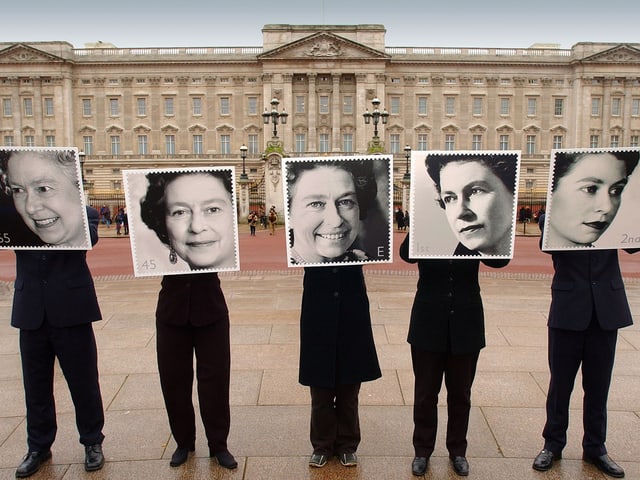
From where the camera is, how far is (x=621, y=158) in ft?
16.0

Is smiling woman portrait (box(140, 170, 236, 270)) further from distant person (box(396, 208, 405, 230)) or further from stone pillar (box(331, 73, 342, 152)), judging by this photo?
stone pillar (box(331, 73, 342, 152))

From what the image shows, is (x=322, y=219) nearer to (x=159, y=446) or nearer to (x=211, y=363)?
(x=211, y=363)

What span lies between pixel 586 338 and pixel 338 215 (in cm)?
231

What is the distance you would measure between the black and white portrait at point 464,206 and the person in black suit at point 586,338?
2.36 feet

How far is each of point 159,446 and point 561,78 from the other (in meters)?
70.3

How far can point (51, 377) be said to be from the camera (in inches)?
199

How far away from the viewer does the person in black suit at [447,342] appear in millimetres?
4844

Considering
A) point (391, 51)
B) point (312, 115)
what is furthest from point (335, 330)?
point (391, 51)

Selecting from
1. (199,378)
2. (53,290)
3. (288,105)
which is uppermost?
(288,105)

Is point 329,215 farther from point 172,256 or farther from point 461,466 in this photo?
point 461,466

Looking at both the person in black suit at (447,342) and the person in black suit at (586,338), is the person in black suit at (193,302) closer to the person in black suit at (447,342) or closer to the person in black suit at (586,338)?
the person in black suit at (447,342)

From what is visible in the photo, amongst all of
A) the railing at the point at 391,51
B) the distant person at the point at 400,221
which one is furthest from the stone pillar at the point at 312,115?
the distant person at the point at 400,221

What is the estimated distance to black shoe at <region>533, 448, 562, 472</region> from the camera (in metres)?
4.83

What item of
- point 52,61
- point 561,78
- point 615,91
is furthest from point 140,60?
point 615,91
